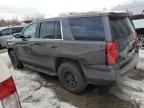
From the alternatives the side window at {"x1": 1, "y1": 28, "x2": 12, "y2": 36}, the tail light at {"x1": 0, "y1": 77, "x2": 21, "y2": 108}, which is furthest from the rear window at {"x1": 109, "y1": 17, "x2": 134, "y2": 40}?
the side window at {"x1": 1, "y1": 28, "x2": 12, "y2": 36}

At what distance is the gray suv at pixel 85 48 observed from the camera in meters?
4.14

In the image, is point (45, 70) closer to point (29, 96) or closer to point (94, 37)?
point (29, 96)

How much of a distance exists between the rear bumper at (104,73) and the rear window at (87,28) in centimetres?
57

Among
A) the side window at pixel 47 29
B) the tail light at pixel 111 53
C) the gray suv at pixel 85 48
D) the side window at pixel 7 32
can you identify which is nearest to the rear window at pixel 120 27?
the gray suv at pixel 85 48

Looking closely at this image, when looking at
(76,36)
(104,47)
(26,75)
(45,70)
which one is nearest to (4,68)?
(104,47)

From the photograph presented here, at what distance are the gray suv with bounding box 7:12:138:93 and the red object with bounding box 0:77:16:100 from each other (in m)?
2.18

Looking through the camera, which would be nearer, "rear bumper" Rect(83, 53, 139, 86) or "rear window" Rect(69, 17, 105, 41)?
"rear bumper" Rect(83, 53, 139, 86)

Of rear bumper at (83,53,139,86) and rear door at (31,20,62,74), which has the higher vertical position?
rear door at (31,20,62,74)

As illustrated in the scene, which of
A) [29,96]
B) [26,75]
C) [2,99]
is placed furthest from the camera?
[26,75]

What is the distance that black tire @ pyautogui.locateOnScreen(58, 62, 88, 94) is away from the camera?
472 centimetres

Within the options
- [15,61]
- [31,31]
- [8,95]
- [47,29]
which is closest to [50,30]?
[47,29]

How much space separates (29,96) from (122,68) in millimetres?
2194

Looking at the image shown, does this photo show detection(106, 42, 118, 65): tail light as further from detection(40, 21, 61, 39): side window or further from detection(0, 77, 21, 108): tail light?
detection(0, 77, 21, 108): tail light

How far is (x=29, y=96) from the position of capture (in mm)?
5008
